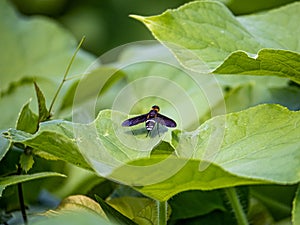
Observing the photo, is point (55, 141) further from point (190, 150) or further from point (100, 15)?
point (100, 15)

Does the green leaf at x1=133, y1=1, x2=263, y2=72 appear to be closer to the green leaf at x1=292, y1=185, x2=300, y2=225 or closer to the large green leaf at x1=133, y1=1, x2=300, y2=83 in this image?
the large green leaf at x1=133, y1=1, x2=300, y2=83

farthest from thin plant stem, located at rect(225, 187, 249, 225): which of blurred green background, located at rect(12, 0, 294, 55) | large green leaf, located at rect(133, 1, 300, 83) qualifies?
blurred green background, located at rect(12, 0, 294, 55)

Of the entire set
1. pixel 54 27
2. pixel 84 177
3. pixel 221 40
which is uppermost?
pixel 221 40

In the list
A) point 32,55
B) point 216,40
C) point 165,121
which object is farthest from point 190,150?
point 32,55

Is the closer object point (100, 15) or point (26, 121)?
point (26, 121)

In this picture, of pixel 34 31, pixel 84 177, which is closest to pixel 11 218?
pixel 84 177

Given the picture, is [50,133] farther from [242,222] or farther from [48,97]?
[48,97]
